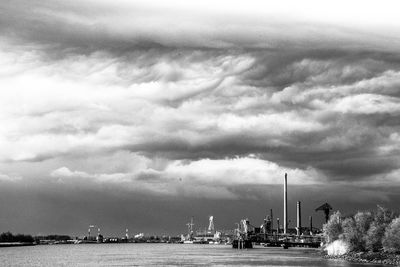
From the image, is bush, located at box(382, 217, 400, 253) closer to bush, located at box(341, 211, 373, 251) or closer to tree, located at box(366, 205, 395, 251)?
tree, located at box(366, 205, 395, 251)

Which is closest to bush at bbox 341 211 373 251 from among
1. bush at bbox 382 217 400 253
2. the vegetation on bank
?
the vegetation on bank

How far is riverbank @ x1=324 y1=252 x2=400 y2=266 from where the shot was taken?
150 metres

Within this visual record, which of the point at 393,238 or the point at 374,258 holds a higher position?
the point at 393,238

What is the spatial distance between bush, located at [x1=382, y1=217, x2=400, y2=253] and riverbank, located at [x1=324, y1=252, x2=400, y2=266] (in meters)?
1.99

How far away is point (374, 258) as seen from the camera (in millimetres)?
160125

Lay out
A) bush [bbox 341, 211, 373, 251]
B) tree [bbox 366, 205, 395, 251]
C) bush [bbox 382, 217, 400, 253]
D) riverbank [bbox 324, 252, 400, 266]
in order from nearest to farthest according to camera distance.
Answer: bush [bbox 382, 217, 400, 253], riverbank [bbox 324, 252, 400, 266], tree [bbox 366, 205, 395, 251], bush [bbox 341, 211, 373, 251]

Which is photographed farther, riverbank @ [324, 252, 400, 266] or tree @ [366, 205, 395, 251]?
tree @ [366, 205, 395, 251]

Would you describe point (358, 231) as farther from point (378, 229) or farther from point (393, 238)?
point (393, 238)

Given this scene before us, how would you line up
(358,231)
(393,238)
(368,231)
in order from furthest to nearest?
(358,231) → (368,231) → (393,238)

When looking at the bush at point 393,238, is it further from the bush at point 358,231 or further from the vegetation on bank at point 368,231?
the bush at point 358,231

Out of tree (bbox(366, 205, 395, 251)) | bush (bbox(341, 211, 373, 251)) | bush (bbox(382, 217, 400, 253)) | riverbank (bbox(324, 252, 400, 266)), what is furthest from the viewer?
bush (bbox(341, 211, 373, 251))

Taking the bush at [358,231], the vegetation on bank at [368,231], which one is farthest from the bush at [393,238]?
the bush at [358,231]

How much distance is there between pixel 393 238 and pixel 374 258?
11.8m

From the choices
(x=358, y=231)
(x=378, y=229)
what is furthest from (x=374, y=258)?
(x=358, y=231)
